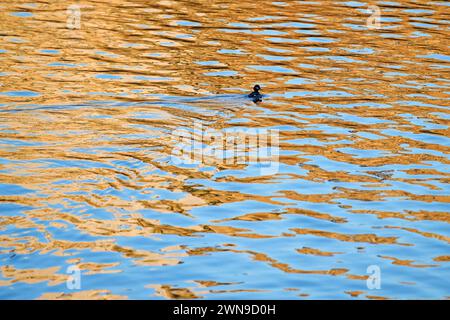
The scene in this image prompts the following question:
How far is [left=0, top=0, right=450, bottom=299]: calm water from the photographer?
35.7 ft

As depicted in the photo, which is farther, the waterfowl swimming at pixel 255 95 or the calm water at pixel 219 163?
the waterfowl swimming at pixel 255 95

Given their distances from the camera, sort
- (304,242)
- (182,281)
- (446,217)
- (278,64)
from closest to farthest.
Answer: (182,281), (304,242), (446,217), (278,64)

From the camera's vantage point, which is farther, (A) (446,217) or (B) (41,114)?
(B) (41,114)

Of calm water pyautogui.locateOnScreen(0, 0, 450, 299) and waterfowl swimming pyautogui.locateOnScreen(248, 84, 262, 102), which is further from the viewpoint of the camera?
waterfowl swimming pyautogui.locateOnScreen(248, 84, 262, 102)

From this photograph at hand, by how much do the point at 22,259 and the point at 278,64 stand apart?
1262cm

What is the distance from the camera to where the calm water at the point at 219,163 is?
1087 centimetres

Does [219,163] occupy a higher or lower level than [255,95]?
lower

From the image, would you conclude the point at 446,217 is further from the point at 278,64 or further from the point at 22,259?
the point at 278,64

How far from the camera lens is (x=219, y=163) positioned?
14.8 m

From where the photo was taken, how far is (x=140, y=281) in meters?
10.5

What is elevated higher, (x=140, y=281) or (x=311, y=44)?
(x=311, y=44)

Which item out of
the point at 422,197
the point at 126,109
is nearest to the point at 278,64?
the point at 126,109

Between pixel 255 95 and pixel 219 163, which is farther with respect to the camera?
pixel 255 95
